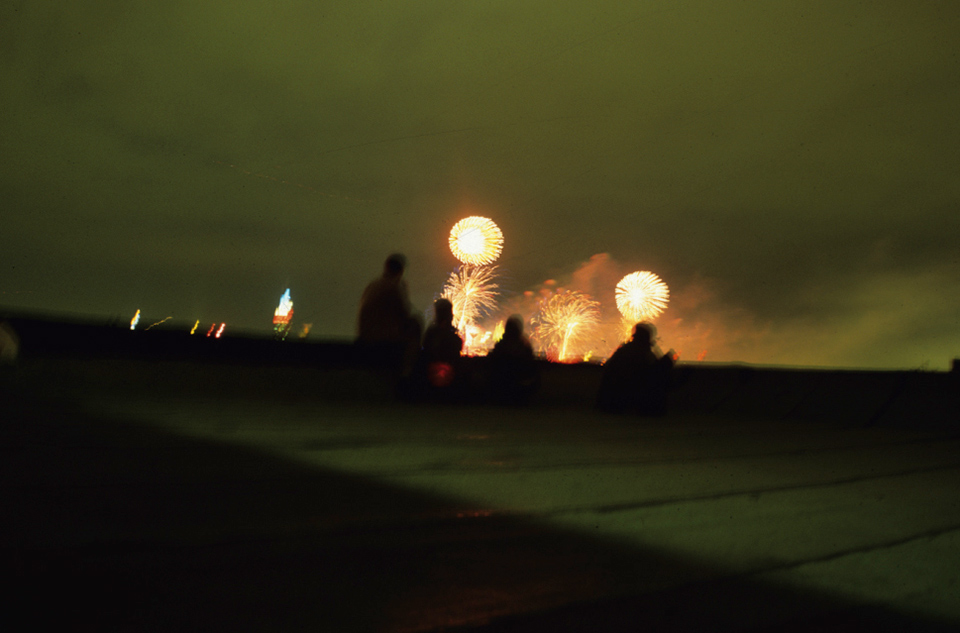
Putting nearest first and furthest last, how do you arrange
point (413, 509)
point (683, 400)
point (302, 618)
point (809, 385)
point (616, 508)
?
point (302, 618) < point (413, 509) < point (616, 508) < point (809, 385) < point (683, 400)

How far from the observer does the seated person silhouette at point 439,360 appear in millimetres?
4434

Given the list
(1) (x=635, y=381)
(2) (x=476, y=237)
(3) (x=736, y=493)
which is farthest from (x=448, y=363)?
(2) (x=476, y=237)

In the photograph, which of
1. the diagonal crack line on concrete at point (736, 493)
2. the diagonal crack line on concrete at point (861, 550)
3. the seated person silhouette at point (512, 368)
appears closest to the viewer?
the diagonal crack line on concrete at point (861, 550)

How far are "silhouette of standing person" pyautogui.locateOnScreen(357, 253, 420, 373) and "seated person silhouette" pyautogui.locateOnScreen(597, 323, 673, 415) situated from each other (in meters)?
1.68

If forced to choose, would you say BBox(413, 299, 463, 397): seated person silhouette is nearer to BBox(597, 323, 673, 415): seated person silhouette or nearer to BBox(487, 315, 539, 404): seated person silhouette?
BBox(487, 315, 539, 404): seated person silhouette

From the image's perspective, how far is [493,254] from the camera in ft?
58.5

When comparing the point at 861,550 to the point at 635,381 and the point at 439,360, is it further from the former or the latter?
the point at 635,381

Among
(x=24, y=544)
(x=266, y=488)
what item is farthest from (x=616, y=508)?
(x=24, y=544)

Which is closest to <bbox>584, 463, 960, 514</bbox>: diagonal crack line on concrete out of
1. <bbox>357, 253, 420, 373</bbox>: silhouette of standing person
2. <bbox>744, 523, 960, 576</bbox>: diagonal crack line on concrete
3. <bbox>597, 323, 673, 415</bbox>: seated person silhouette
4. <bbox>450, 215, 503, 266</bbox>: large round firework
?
<bbox>744, 523, 960, 576</bbox>: diagonal crack line on concrete

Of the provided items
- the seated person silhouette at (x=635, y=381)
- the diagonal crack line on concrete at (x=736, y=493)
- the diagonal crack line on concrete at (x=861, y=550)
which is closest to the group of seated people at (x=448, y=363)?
the seated person silhouette at (x=635, y=381)

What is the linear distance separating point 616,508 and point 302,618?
31.7 inches

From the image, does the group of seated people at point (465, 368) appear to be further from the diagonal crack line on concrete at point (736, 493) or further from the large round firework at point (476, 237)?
the large round firework at point (476, 237)

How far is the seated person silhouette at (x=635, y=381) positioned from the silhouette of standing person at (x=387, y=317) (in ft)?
5.50

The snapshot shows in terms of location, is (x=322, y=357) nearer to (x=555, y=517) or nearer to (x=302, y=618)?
(x=555, y=517)
